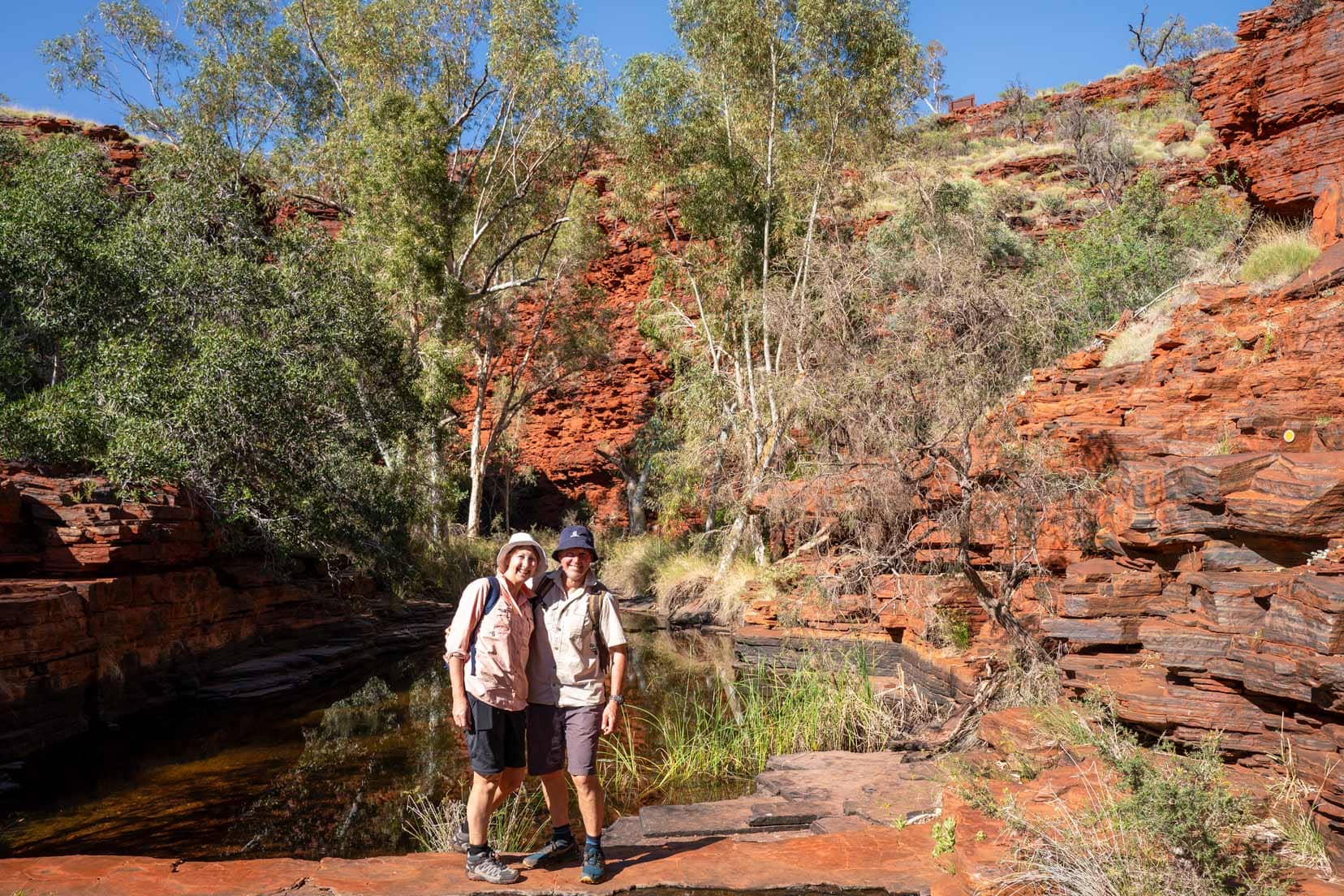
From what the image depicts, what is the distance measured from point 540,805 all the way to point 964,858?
10.8 feet

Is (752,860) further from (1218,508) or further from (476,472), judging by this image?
(476,472)

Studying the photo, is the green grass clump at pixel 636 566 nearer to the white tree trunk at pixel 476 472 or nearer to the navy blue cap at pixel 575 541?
the white tree trunk at pixel 476 472

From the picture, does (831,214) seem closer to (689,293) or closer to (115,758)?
(689,293)

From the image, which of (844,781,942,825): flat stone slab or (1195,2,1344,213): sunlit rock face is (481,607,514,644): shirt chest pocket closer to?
(844,781,942,825): flat stone slab

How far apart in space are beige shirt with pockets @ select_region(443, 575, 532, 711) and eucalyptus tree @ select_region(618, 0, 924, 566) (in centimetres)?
1313

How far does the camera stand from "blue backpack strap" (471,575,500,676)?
429 centimetres

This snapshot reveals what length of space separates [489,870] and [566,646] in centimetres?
108

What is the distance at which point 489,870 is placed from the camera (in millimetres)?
4258

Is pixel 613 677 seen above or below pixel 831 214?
below

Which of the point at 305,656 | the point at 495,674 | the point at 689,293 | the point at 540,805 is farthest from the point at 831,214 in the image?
the point at 495,674

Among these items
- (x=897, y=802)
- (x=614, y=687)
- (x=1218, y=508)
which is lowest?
(x=897, y=802)

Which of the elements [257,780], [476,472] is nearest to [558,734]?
[257,780]

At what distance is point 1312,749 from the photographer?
4074mm

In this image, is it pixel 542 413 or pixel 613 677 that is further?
pixel 542 413
